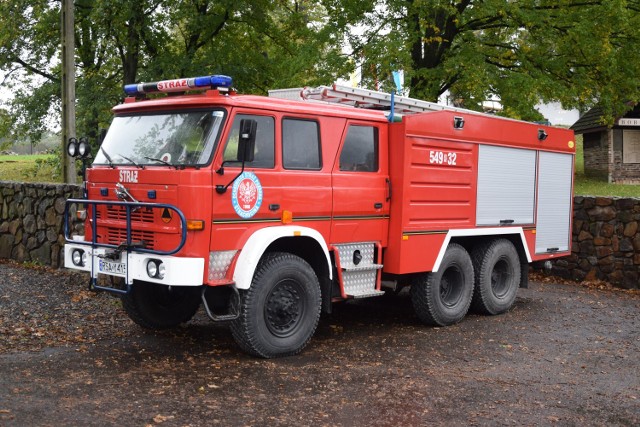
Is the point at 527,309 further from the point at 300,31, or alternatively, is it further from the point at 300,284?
the point at 300,31

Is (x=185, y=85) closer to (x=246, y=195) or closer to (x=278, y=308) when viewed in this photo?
(x=246, y=195)

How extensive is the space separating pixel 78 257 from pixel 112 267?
609 mm

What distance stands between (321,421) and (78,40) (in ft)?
69.7

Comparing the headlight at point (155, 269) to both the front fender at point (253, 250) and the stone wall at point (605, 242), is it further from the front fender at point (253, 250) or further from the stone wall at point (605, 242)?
the stone wall at point (605, 242)

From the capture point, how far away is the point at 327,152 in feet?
25.1

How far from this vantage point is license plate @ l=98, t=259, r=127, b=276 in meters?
6.89

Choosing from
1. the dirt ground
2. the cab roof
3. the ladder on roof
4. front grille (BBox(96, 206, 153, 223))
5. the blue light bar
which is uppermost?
the ladder on roof

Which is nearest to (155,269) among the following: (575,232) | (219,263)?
(219,263)

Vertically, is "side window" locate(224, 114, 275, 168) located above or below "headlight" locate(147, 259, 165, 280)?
above

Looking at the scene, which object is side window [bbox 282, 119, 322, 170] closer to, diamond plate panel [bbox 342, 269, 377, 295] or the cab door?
the cab door

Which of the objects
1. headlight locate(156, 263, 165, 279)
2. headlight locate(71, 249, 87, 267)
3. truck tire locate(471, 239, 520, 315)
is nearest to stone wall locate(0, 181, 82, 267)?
headlight locate(71, 249, 87, 267)

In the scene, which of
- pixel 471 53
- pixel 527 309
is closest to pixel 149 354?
pixel 527 309

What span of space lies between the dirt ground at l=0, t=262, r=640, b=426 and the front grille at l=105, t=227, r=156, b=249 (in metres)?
1.05

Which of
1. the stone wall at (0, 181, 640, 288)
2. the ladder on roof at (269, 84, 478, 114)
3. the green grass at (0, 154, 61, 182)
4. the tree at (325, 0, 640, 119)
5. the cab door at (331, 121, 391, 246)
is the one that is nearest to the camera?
the cab door at (331, 121, 391, 246)
